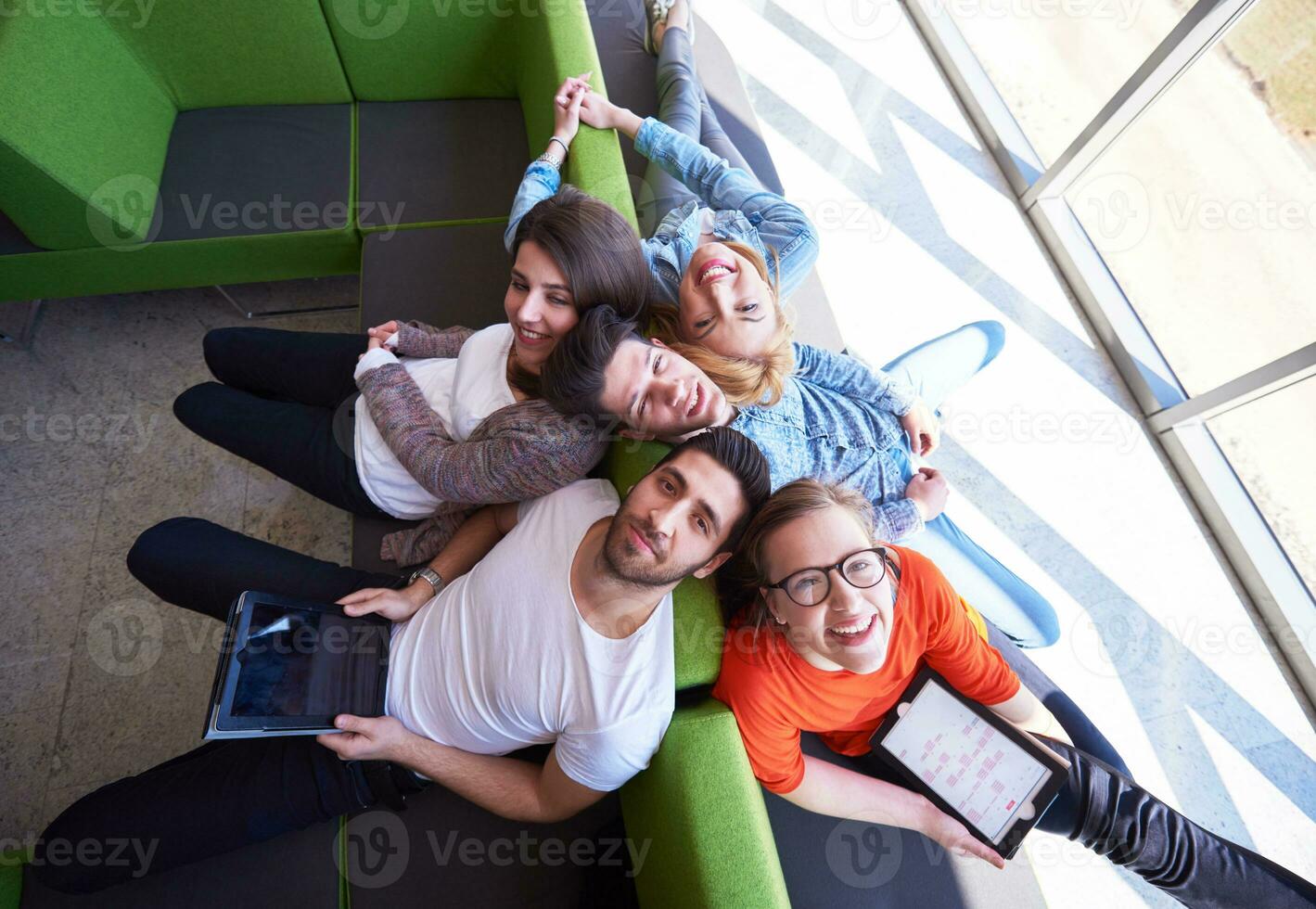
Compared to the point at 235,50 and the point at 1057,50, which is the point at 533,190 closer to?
the point at 235,50

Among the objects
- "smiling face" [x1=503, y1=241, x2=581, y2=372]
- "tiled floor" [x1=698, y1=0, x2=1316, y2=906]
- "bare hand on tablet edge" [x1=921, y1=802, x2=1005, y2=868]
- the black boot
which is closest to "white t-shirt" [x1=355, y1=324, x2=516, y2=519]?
"smiling face" [x1=503, y1=241, x2=581, y2=372]

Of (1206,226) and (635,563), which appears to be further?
(1206,226)

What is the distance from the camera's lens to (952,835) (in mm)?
1630

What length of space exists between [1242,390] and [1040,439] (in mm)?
661

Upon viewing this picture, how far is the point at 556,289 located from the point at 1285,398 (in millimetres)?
2811

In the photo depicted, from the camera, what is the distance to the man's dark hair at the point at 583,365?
1.50m

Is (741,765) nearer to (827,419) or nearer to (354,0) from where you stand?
(827,419)

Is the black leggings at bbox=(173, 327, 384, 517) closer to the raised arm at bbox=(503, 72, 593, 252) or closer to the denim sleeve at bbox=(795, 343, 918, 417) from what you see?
the raised arm at bbox=(503, 72, 593, 252)

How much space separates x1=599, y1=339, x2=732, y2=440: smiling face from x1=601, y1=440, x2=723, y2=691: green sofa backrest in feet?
0.28

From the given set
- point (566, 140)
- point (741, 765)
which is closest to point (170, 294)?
point (566, 140)

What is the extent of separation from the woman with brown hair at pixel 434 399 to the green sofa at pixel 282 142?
9.6 inches

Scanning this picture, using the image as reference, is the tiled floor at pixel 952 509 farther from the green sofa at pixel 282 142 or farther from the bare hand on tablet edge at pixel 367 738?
the bare hand on tablet edge at pixel 367 738

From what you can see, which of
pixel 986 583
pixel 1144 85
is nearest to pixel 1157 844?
pixel 986 583

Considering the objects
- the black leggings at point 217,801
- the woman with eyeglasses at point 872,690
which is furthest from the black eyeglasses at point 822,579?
the black leggings at point 217,801
